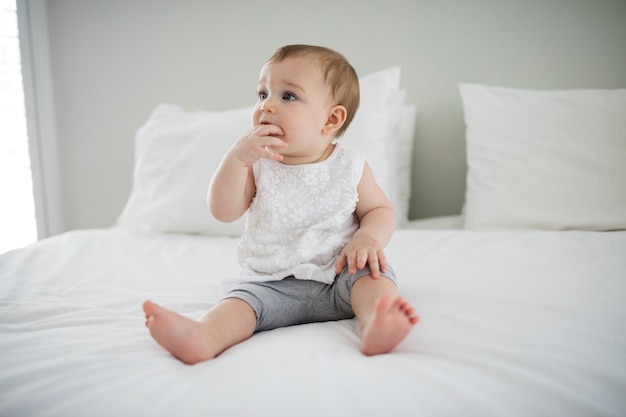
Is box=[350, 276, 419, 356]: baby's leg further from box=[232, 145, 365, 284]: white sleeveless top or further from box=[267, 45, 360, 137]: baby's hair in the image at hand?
box=[267, 45, 360, 137]: baby's hair

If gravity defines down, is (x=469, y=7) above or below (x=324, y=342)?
above

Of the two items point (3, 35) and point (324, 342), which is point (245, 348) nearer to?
point (324, 342)

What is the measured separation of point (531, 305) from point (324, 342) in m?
0.35

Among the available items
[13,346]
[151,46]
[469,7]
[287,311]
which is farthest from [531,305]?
[151,46]

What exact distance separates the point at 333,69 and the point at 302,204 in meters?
0.26

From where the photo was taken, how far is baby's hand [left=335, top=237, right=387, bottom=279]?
80cm

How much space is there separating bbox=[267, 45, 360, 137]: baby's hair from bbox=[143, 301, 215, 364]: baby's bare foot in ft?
1.63

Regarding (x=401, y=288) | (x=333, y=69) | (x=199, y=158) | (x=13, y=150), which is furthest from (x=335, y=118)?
(x=13, y=150)

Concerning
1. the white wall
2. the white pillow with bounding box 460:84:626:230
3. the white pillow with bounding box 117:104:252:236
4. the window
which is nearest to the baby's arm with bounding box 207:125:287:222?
the white pillow with bounding box 117:104:252:236

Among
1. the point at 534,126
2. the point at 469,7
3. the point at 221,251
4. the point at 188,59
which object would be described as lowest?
the point at 221,251

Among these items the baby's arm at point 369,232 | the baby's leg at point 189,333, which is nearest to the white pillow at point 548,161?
the baby's arm at point 369,232

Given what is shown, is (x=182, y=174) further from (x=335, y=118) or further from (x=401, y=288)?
(x=401, y=288)

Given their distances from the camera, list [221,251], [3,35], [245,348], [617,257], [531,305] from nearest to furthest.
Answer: [245,348] < [531,305] < [617,257] < [221,251] < [3,35]

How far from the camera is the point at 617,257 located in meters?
1.07
